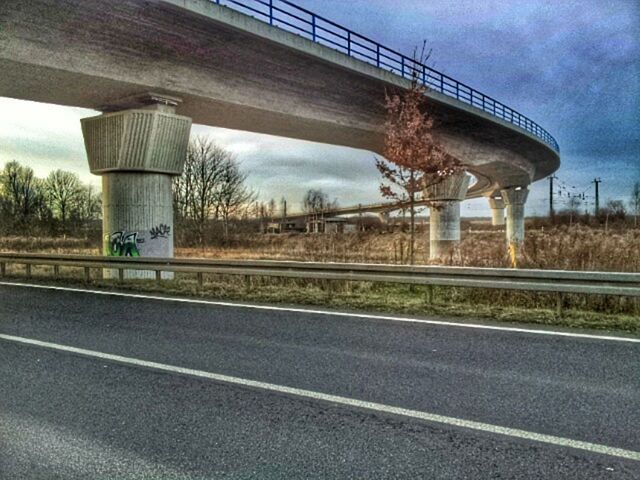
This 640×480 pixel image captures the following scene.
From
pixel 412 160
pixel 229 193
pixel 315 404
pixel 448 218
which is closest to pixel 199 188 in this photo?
pixel 229 193

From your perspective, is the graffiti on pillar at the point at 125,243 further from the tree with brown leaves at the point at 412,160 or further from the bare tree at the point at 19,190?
the bare tree at the point at 19,190

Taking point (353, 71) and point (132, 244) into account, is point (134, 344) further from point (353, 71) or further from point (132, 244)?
point (353, 71)

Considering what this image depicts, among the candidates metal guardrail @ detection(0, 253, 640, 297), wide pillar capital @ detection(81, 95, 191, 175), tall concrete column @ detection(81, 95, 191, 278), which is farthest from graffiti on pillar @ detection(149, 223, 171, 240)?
metal guardrail @ detection(0, 253, 640, 297)

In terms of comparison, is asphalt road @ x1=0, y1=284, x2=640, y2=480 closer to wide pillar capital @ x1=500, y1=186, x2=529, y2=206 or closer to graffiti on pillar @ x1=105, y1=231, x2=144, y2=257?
graffiti on pillar @ x1=105, y1=231, x2=144, y2=257

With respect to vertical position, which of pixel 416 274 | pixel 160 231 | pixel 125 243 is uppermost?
pixel 160 231

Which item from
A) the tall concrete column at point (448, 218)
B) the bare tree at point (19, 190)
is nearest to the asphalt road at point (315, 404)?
the tall concrete column at point (448, 218)

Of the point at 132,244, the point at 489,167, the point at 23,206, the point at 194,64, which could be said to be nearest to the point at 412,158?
the point at 194,64

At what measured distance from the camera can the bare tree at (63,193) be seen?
6297 centimetres

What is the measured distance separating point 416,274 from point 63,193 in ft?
219

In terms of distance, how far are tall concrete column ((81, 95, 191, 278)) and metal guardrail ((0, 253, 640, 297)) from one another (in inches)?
85.3

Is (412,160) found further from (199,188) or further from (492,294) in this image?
(199,188)

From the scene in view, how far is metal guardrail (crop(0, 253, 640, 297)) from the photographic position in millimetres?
7348

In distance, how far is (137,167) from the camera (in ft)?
49.0

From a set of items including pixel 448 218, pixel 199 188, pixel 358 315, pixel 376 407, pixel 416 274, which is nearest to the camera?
pixel 376 407
